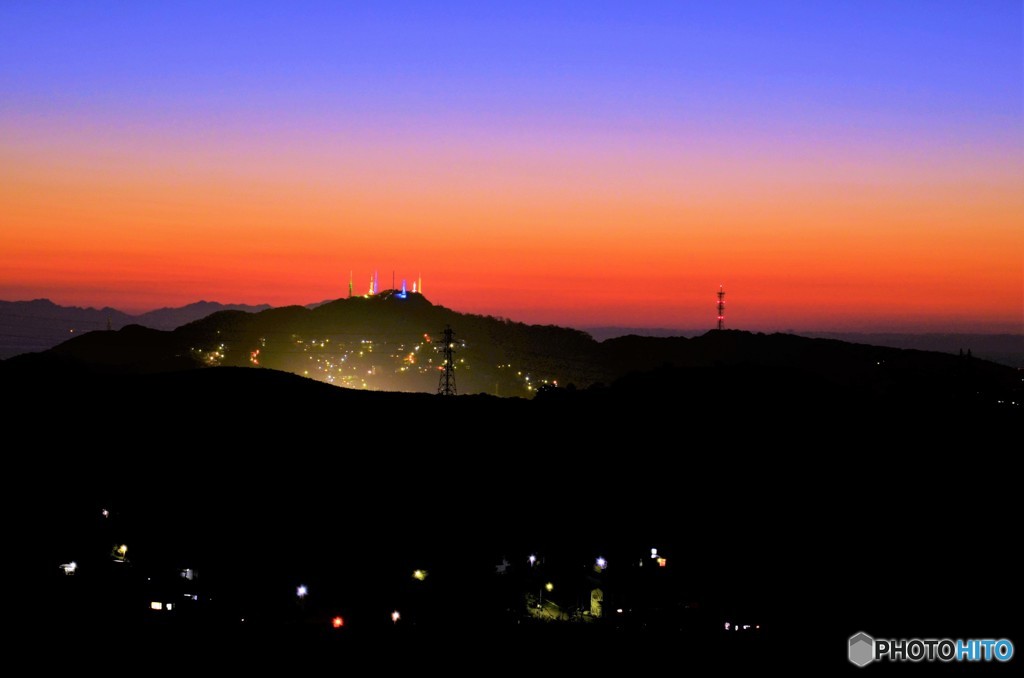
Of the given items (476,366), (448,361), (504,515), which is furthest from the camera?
(476,366)

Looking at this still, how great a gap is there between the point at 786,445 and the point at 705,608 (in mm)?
42020

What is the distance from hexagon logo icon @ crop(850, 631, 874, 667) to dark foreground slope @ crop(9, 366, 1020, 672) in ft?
1.17

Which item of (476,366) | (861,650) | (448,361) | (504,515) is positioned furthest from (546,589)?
(476,366)

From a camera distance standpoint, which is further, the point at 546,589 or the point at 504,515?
the point at 504,515

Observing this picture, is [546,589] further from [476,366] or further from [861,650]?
[476,366]

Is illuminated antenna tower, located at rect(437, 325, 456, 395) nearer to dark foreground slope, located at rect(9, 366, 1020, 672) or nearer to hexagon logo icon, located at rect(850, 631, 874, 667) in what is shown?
dark foreground slope, located at rect(9, 366, 1020, 672)

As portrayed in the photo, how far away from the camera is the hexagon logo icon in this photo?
2308cm

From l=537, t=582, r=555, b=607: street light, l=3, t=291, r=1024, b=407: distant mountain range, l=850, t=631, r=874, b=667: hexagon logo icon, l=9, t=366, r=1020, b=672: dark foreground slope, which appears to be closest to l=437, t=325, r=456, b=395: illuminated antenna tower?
l=3, t=291, r=1024, b=407: distant mountain range

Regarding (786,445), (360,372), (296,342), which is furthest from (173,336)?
(786,445)

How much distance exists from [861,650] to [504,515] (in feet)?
111

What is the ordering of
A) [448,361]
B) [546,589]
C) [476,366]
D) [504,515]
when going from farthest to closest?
[476,366] < [448,361] < [504,515] < [546,589]

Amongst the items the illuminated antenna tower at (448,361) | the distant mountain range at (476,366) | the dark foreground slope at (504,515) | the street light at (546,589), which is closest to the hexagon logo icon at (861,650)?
the dark foreground slope at (504,515)

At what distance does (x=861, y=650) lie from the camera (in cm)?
2355

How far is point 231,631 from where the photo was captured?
25.7 meters
